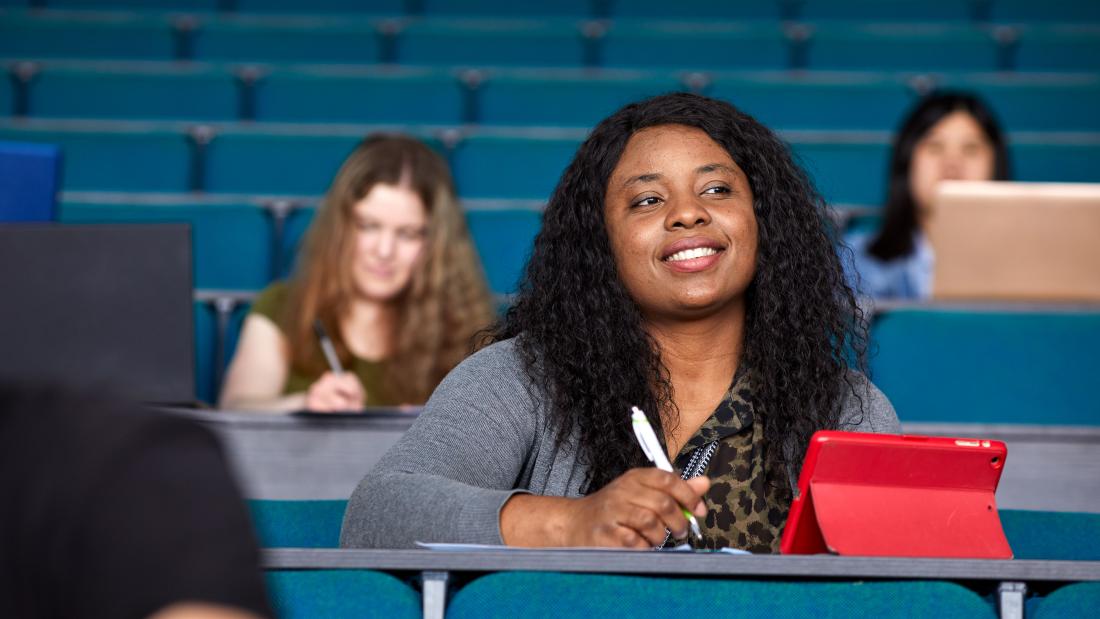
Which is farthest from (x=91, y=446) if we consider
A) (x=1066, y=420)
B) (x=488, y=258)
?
(x=488, y=258)

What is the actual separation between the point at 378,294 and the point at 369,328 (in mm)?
39

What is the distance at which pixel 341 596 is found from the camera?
25.3 inches

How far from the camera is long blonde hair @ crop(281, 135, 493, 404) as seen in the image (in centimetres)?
145

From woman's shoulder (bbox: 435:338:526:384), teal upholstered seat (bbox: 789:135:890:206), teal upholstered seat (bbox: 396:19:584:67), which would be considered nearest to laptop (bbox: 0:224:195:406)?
woman's shoulder (bbox: 435:338:526:384)

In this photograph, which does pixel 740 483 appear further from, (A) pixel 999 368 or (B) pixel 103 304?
(A) pixel 999 368

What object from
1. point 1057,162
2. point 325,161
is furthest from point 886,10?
point 325,161

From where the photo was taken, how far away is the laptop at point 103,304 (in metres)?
1.04

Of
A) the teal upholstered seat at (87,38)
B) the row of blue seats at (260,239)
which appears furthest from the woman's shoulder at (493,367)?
the teal upholstered seat at (87,38)

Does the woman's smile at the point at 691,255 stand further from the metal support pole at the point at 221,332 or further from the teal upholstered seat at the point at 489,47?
the teal upholstered seat at the point at 489,47

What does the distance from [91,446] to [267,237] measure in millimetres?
1571

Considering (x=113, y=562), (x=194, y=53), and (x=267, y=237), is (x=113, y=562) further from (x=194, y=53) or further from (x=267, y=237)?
(x=194, y=53)

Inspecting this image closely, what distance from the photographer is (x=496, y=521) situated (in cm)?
75

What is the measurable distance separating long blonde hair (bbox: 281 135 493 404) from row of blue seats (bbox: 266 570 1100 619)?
803 millimetres

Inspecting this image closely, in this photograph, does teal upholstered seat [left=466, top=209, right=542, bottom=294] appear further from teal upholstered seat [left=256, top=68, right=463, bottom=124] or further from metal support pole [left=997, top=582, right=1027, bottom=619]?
metal support pole [left=997, top=582, right=1027, bottom=619]
